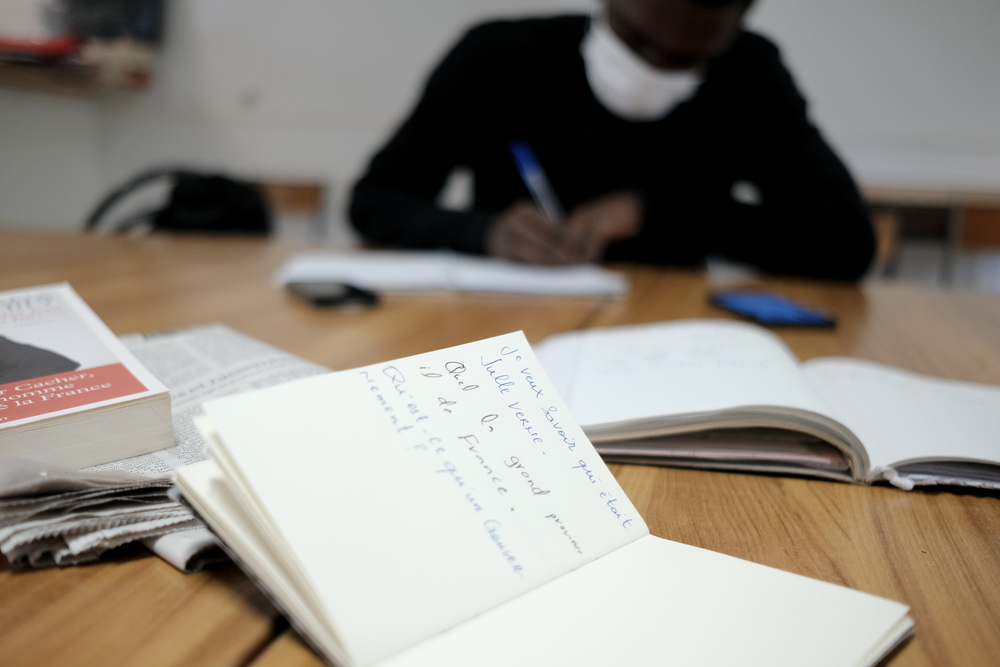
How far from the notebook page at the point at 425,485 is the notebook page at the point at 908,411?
19 cm

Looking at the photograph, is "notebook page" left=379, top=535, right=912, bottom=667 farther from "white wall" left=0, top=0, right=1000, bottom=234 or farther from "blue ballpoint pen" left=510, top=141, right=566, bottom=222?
"white wall" left=0, top=0, right=1000, bottom=234

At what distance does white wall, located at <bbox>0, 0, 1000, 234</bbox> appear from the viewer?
2.29m

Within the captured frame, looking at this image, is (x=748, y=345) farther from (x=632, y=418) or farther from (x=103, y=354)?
(x=103, y=354)

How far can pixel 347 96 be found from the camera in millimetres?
2742

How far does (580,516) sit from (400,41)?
2.77 metres

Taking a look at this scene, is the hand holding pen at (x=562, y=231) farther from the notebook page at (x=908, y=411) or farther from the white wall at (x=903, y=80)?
the white wall at (x=903, y=80)

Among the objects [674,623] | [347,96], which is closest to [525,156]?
[674,623]

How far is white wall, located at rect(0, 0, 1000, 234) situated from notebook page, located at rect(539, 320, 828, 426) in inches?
Result: 91.4

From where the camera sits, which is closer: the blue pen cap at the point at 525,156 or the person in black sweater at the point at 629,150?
the person in black sweater at the point at 629,150

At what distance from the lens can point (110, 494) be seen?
0.26 m

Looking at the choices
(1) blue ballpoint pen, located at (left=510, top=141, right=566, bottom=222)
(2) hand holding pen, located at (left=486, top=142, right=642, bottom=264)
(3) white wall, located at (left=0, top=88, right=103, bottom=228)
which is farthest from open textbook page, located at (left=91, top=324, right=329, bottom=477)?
(3) white wall, located at (left=0, top=88, right=103, bottom=228)

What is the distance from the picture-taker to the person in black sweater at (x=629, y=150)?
108 centimetres

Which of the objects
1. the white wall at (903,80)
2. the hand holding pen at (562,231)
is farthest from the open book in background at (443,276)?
the white wall at (903,80)

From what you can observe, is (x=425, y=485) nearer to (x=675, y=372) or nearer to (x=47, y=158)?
(x=675, y=372)
